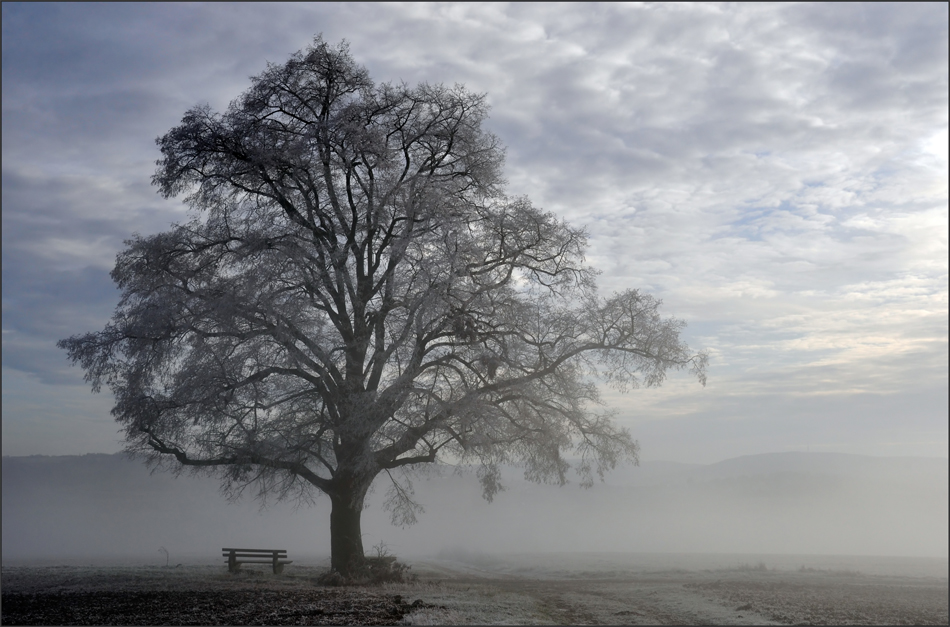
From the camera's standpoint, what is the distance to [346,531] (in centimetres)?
1983

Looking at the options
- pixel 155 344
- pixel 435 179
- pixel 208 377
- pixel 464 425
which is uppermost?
pixel 435 179

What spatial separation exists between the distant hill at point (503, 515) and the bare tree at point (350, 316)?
195ft

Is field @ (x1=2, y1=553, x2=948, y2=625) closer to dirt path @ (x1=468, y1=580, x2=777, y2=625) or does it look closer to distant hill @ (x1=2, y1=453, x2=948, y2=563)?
dirt path @ (x1=468, y1=580, x2=777, y2=625)

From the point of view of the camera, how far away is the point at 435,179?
2072cm

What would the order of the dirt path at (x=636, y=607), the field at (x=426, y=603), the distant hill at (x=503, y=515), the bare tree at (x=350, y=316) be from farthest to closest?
the distant hill at (x=503, y=515) → the bare tree at (x=350, y=316) → the dirt path at (x=636, y=607) → the field at (x=426, y=603)

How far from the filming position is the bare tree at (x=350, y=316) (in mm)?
17750

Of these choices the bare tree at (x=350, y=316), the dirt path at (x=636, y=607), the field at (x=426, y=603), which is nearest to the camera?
the field at (x=426, y=603)

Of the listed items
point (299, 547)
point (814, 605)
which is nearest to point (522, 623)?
point (814, 605)

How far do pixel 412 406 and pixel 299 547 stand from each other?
76.1m

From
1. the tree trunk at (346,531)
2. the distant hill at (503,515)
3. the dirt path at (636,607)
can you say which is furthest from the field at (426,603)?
the distant hill at (503,515)

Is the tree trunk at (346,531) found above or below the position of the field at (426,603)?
above

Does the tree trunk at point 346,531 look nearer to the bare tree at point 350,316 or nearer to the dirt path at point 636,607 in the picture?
the bare tree at point 350,316

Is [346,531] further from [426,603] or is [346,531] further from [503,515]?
[503,515]

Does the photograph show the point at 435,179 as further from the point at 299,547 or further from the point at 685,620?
the point at 299,547
